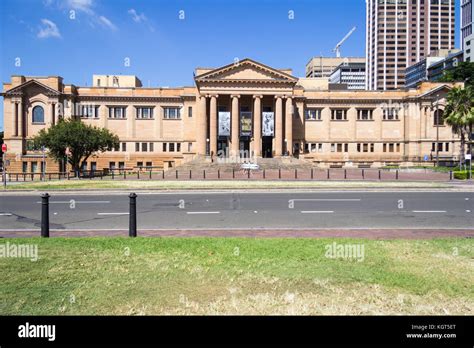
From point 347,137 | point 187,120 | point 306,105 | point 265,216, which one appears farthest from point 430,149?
point 265,216

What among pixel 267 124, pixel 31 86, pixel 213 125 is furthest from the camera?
pixel 267 124

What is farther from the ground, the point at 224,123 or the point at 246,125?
the point at 224,123

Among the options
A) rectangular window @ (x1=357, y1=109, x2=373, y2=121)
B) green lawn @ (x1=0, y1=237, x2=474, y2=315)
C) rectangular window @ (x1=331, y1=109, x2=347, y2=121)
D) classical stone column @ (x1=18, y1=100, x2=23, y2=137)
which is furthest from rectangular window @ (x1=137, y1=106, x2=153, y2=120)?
green lawn @ (x1=0, y1=237, x2=474, y2=315)

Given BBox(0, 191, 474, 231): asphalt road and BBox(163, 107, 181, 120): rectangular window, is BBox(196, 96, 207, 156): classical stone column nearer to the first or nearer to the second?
BBox(163, 107, 181, 120): rectangular window

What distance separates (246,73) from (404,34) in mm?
132004

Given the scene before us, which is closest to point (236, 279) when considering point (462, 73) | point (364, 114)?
point (364, 114)

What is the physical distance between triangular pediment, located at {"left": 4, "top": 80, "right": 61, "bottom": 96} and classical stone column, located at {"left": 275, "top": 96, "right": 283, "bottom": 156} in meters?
38.2

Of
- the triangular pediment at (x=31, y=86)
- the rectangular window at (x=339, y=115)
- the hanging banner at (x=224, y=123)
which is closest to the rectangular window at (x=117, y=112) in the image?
→ the triangular pediment at (x=31, y=86)

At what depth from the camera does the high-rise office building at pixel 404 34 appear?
527ft

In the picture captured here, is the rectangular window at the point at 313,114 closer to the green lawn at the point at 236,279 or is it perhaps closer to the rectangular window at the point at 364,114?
the rectangular window at the point at 364,114

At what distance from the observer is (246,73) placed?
64.6 m

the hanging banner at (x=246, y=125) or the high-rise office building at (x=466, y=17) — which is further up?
the high-rise office building at (x=466, y=17)

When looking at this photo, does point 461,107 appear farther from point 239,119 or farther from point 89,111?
point 89,111

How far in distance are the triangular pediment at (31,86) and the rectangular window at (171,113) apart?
18.6 meters
